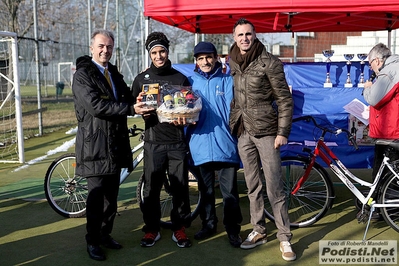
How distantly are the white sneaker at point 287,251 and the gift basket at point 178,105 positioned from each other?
52.1 inches

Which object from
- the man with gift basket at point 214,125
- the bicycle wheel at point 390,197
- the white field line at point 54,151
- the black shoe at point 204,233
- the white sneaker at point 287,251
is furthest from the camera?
the white field line at point 54,151

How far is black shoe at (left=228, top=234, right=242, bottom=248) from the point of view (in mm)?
3879

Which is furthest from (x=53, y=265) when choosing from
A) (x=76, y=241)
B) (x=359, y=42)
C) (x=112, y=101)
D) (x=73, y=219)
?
(x=359, y=42)

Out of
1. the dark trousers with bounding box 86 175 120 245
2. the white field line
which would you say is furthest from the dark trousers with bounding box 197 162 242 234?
the white field line

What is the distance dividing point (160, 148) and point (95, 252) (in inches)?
41.3

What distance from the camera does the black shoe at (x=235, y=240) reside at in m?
3.88

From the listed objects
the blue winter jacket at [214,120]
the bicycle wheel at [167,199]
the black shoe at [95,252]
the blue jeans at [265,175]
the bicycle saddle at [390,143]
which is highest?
the blue winter jacket at [214,120]

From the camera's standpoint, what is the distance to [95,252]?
12.0 ft

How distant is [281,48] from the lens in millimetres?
18312

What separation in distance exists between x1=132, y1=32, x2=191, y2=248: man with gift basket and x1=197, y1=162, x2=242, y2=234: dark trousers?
0.18 metres

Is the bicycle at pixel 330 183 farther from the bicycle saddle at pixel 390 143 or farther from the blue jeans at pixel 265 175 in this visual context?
the blue jeans at pixel 265 175

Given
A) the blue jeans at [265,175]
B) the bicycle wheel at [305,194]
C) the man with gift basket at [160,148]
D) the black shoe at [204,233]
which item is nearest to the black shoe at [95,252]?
the man with gift basket at [160,148]

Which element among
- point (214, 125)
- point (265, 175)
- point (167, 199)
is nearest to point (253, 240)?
point (265, 175)

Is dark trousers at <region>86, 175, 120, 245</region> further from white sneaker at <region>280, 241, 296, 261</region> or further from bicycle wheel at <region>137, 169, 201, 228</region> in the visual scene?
white sneaker at <region>280, 241, 296, 261</region>
